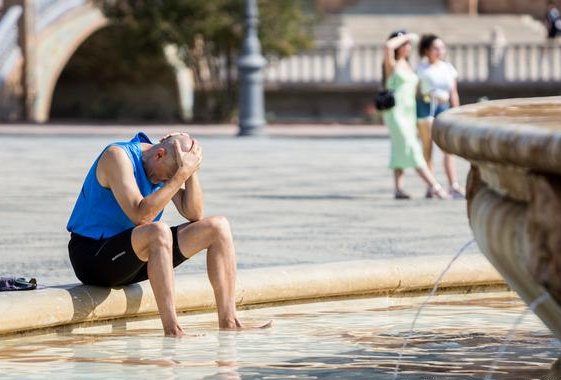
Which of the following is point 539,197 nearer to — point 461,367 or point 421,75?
point 461,367

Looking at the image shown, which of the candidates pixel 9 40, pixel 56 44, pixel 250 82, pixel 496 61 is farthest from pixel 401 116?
pixel 496 61

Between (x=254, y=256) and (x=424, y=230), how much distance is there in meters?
2.23

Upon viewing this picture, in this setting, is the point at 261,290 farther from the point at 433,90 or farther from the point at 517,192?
the point at 433,90

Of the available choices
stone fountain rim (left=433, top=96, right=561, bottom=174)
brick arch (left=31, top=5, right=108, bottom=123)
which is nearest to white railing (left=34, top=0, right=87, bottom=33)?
brick arch (left=31, top=5, right=108, bottom=123)

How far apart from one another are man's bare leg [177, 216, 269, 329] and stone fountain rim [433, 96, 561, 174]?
206cm

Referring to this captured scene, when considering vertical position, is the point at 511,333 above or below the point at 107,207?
below

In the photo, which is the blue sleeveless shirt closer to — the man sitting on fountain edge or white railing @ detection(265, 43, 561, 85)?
the man sitting on fountain edge

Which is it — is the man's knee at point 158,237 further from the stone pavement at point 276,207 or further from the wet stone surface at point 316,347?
the stone pavement at point 276,207

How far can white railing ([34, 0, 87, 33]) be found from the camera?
124 ft

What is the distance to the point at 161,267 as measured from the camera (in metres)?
7.25

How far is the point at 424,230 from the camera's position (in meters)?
11.9

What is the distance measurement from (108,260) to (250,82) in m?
22.2

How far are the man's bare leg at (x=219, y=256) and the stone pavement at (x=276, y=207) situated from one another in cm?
118

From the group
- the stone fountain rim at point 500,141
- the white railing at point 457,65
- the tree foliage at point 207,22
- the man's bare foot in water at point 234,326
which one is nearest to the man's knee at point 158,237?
the man's bare foot in water at point 234,326
